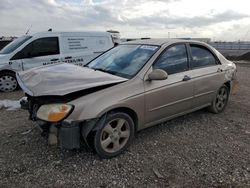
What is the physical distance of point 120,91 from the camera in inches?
143

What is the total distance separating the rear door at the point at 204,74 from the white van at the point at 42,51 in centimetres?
513

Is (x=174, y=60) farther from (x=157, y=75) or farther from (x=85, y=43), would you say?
(x=85, y=43)

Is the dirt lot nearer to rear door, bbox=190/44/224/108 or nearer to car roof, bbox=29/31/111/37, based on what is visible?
rear door, bbox=190/44/224/108

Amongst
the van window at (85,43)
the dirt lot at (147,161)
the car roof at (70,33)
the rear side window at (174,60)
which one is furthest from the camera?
the van window at (85,43)

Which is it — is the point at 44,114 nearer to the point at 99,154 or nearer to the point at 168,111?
the point at 99,154

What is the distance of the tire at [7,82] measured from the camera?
8133mm

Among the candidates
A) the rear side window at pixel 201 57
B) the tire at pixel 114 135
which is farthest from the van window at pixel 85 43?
the tire at pixel 114 135

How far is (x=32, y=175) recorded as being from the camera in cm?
329

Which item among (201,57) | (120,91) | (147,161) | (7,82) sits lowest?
(147,161)

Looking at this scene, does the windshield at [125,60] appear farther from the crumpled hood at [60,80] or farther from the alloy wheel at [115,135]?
the alloy wheel at [115,135]

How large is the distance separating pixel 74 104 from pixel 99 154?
813 mm

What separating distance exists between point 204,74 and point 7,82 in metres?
6.12

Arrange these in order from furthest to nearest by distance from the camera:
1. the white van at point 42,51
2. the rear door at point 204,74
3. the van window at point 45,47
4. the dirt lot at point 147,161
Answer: the van window at point 45,47, the white van at point 42,51, the rear door at point 204,74, the dirt lot at point 147,161

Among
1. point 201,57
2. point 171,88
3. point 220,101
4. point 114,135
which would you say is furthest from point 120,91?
point 220,101
